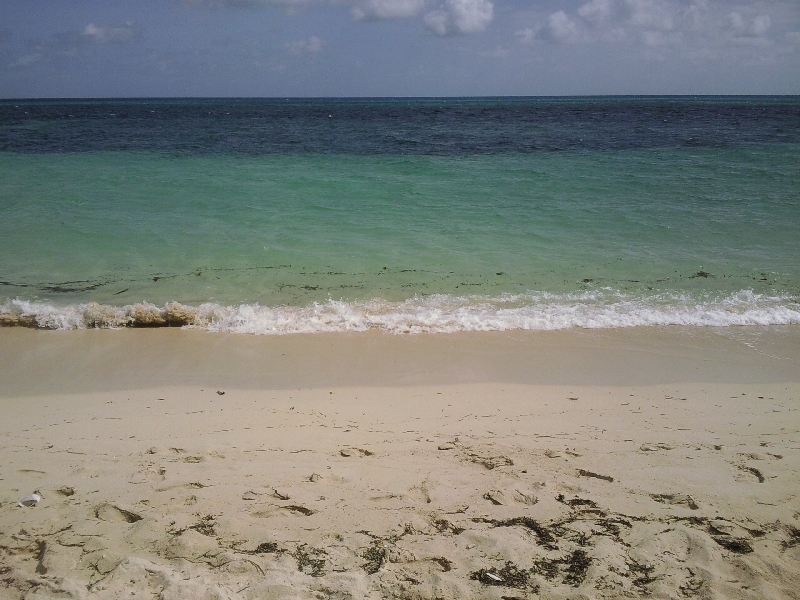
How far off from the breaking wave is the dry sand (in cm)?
49

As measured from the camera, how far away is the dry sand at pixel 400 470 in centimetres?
249

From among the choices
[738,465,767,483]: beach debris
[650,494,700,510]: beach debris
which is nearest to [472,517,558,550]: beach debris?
[650,494,700,510]: beach debris

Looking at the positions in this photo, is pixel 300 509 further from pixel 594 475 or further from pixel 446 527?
pixel 594 475

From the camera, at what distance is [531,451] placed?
3539 mm

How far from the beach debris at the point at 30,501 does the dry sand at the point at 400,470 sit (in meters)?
0.05

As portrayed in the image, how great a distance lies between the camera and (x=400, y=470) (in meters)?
3.33

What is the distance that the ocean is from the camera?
248 inches

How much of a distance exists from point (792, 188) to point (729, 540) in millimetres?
12733

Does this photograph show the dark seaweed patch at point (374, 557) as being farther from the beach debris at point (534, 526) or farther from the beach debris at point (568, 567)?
the beach debris at point (568, 567)

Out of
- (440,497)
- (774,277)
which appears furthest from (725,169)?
(440,497)

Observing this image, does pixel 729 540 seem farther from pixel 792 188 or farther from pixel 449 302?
pixel 792 188

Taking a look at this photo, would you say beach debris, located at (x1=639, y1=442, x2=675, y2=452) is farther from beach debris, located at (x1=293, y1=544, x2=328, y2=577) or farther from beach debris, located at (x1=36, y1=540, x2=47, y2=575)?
beach debris, located at (x1=36, y1=540, x2=47, y2=575)

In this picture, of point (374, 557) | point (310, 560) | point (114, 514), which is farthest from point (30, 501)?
point (374, 557)

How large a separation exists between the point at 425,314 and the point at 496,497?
334cm
